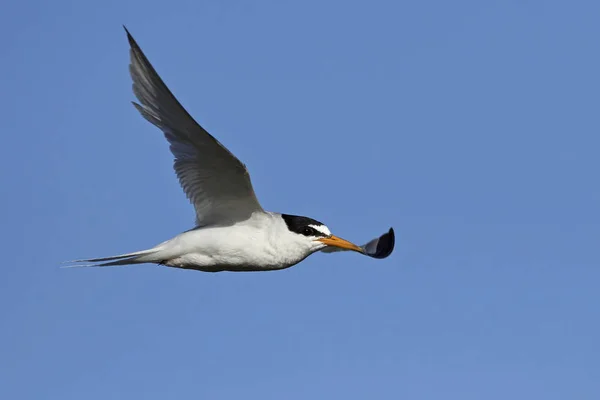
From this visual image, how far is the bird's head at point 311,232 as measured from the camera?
13.0m

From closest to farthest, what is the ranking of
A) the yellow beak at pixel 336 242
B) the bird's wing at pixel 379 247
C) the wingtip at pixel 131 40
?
the wingtip at pixel 131 40, the yellow beak at pixel 336 242, the bird's wing at pixel 379 247

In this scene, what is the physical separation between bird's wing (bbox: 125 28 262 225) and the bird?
0.05 feet

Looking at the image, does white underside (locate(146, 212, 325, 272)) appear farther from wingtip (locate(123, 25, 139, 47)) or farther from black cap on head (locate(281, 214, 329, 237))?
wingtip (locate(123, 25, 139, 47))

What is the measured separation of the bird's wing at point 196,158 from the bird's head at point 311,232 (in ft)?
1.66

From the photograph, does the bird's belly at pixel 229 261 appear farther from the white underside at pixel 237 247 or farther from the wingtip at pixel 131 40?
the wingtip at pixel 131 40

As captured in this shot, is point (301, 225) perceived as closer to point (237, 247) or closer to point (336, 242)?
point (336, 242)

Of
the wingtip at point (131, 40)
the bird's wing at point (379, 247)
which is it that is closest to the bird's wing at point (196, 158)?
the wingtip at point (131, 40)

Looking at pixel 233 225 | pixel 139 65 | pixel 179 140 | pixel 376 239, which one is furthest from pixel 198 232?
pixel 376 239

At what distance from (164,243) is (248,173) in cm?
167

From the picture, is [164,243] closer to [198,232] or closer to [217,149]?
[198,232]

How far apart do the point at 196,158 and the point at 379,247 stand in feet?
12.8

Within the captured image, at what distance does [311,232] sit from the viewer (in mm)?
13094

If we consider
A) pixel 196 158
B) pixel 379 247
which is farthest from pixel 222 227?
pixel 379 247

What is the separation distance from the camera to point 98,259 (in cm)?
1241
